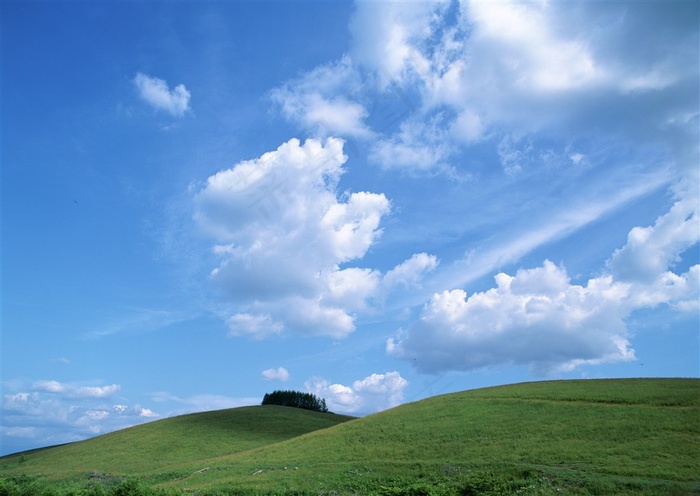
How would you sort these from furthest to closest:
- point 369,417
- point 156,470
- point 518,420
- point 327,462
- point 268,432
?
point 268,432 < point 369,417 < point 156,470 < point 518,420 < point 327,462

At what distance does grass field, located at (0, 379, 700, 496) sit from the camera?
1286 inches

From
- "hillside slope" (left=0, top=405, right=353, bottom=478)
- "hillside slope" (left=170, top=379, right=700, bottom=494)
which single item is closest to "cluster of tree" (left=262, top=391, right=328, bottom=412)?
"hillside slope" (left=0, top=405, right=353, bottom=478)

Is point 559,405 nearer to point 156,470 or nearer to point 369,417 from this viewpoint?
point 369,417

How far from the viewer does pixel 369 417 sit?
213 ft

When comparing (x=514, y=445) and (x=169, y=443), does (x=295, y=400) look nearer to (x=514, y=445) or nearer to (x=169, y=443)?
(x=169, y=443)

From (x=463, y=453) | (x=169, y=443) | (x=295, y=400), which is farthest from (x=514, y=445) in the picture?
(x=295, y=400)

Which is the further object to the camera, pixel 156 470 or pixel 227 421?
pixel 227 421

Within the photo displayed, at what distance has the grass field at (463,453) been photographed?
3266 cm

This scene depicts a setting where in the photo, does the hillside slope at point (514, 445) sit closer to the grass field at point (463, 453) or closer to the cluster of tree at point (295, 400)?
the grass field at point (463, 453)

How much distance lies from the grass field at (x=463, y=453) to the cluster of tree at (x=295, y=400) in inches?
2569

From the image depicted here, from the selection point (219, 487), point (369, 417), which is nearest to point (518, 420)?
point (369, 417)

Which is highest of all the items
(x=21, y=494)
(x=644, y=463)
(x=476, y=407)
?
(x=476, y=407)

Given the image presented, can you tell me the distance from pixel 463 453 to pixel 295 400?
103900 mm

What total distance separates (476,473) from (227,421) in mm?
60097
